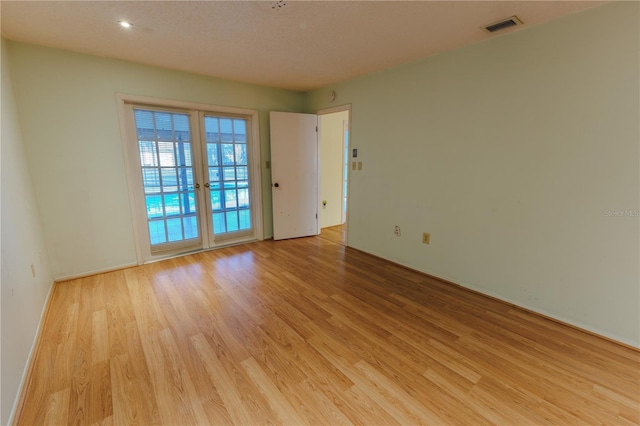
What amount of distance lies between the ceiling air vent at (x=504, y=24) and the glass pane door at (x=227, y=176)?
3.00 meters

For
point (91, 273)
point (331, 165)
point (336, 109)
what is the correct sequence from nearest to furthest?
point (91, 273) < point (336, 109) < point (331, 165)

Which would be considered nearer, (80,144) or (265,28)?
(265,28)

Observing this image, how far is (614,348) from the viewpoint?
1.85 metres

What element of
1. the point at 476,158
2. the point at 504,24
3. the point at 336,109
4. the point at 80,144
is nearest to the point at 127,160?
the point at 80,144

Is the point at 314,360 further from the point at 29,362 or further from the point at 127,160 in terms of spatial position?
the point at 127,160

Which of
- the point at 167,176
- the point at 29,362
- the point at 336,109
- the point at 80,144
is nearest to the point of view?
the point at 29,362

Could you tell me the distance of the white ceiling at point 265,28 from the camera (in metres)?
1.86

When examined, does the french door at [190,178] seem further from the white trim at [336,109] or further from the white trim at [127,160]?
the white trim at [336,109]

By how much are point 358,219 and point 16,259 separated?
3.16m

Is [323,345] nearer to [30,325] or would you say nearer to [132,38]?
[30,325]

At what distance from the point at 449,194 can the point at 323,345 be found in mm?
1866

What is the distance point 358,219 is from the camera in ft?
12.3

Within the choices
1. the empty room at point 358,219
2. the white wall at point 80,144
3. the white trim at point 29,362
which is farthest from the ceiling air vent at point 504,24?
the white trim at point 29,362

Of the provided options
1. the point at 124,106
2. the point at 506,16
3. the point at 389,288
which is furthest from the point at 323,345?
the point at 124,106
